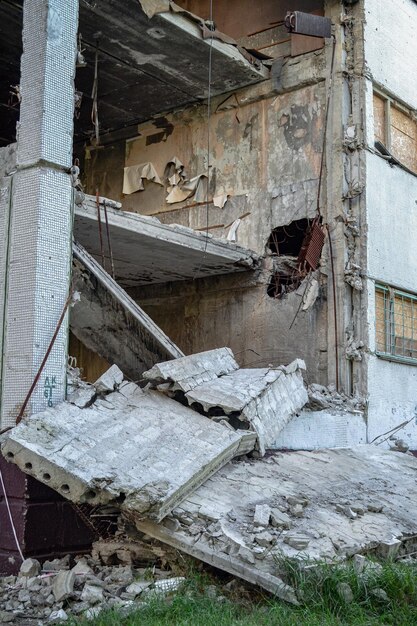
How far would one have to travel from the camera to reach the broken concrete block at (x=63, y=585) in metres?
5.63

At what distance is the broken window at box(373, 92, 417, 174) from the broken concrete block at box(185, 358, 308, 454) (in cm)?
474

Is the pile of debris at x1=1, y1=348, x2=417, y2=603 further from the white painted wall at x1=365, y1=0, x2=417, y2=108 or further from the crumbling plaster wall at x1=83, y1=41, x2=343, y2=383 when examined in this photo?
the white painted wall at x1=365, y1=0, x2=417, y2=108

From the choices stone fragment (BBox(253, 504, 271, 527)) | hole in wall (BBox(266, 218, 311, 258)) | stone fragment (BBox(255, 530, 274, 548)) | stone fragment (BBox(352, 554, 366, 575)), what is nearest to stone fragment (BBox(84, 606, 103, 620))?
stone fragment (BBox(255, 530, 274, 548))

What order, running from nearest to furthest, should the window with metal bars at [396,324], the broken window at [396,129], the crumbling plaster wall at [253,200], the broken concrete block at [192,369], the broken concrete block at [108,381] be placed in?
the broken concrete block at [108,381], the broken concrete block at [192,369], the crumbling plaster wall at [253,200], the window with metal bars at [396,324], the broken window at [396,129]

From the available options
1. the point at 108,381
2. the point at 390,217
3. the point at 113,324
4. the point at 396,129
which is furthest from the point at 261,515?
the point at 396,129

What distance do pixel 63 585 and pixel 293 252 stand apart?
739cm

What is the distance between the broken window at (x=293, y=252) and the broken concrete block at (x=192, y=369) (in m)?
2.41

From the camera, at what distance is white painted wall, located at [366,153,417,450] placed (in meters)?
11.2

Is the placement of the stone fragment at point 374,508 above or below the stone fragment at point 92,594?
above

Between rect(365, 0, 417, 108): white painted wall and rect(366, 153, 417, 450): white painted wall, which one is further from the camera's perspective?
rect(365, 0, 417, 108): white painted wall

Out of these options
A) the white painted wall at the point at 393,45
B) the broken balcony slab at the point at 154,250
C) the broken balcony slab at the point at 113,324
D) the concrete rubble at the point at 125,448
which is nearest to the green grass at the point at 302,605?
the concrete rubble at the point at 125,448

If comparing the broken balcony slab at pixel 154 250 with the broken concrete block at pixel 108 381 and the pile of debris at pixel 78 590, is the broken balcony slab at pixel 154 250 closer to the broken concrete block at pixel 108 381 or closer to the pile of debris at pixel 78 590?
the broken concrete block at pixel 108 381

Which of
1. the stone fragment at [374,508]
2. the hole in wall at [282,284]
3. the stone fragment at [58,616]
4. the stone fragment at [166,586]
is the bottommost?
the stone fragment at [58,616]

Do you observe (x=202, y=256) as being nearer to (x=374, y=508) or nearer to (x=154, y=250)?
(x=154, y=250)
